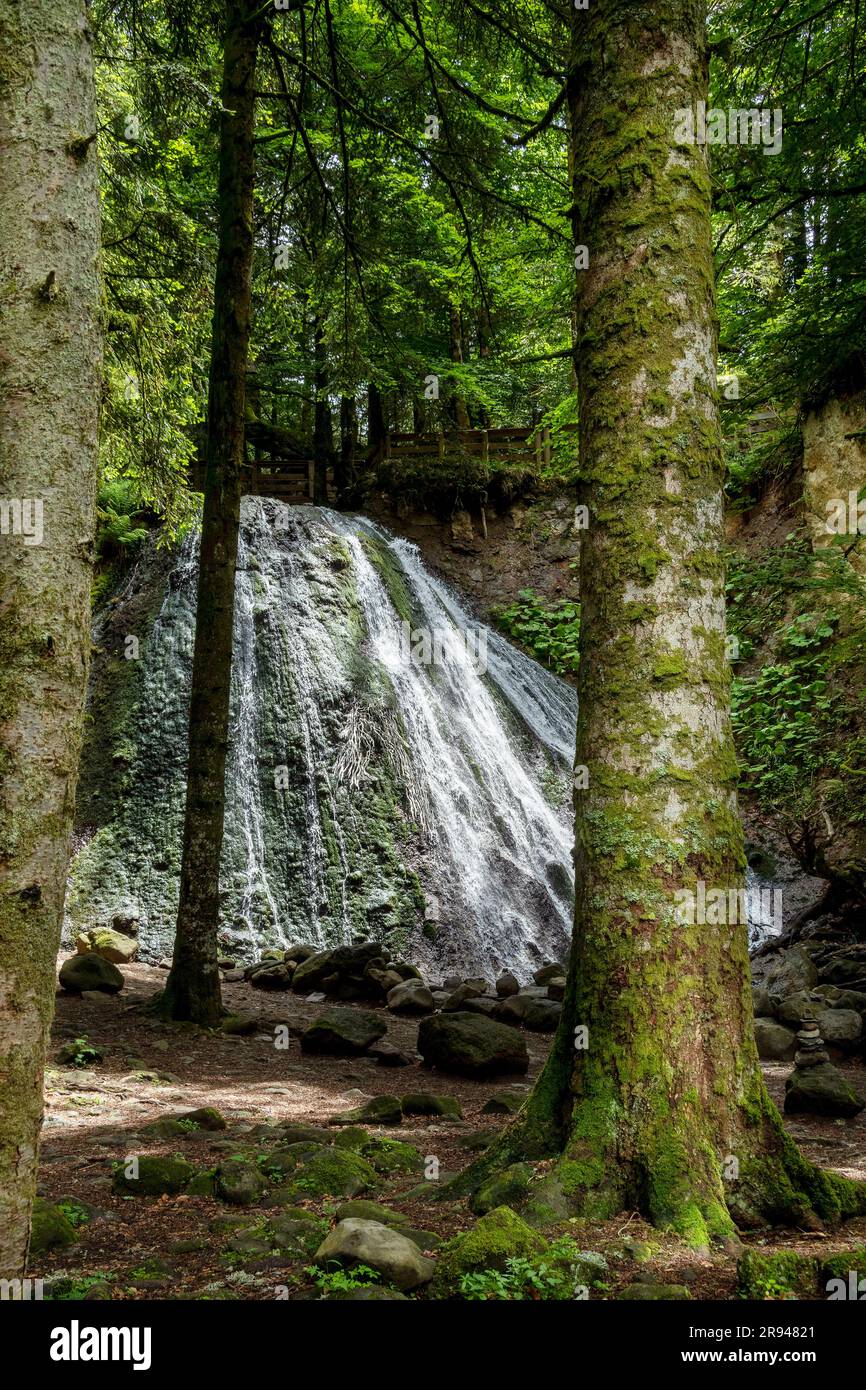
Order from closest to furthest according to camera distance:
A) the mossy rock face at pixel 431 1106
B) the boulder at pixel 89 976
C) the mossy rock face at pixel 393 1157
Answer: the mossy rock face at pixel 393 1157, the mossy rock face at pixel 431 1106, the boulder at pixel 89 976

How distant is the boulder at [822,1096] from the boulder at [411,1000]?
12.6ft

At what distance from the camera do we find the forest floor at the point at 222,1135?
252cm

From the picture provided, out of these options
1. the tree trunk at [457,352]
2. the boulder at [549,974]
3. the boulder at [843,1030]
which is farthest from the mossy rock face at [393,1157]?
the tree trunk at [457,352]

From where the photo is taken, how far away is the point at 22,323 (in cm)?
210

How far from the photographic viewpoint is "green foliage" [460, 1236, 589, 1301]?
2210 mm

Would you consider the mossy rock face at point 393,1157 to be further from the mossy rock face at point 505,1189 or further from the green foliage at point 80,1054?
the green foliage at point 80,1054

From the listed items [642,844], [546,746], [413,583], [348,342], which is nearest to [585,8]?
[642,844]

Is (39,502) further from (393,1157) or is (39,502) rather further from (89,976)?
(89,976)

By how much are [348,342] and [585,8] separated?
5.55 metres

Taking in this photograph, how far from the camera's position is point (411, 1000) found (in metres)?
8.16

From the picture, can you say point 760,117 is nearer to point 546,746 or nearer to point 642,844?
point 642,844

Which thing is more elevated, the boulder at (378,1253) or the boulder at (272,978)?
the boulder at (378,1253)

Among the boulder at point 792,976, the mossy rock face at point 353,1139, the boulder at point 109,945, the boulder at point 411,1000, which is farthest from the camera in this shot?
the boulder at point 109,945

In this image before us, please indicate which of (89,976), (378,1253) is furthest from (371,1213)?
(89,976)
